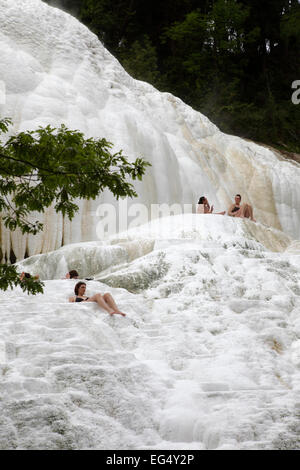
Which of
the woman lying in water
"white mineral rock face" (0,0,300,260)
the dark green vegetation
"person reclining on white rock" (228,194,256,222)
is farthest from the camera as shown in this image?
"person reclining on white rock" (228,194,256,222)

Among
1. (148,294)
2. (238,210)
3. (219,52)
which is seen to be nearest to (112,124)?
(238,210)

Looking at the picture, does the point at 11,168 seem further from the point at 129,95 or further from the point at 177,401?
the point at 129,95

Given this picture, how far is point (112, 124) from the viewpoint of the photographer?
488 inches

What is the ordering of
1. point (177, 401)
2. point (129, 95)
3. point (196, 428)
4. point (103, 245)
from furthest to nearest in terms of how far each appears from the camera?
point (129, 95), point (103, 245), point (177, 401), point (196, 428)

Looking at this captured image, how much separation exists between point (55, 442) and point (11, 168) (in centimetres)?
204

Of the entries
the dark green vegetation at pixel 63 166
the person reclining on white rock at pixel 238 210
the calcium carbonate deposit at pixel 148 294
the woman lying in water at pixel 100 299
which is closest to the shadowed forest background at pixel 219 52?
the calcium carbonate deposit at pixel 148 294

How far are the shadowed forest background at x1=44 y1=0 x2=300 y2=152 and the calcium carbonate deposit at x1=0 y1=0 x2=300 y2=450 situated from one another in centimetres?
574

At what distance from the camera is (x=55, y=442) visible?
409 cm

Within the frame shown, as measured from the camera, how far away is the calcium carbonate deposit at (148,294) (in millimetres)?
4426

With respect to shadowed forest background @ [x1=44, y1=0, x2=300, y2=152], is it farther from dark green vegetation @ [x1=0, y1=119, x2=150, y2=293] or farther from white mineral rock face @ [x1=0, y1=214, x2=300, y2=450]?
dark green vegetation @ [x1=0, y1=119, x2=150, y2=293]

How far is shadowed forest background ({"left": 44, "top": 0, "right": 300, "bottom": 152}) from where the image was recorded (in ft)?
68.6

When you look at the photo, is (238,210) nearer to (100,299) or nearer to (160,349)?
(100,299)

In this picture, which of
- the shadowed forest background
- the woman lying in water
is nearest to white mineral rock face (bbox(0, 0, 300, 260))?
the woman lying in water
